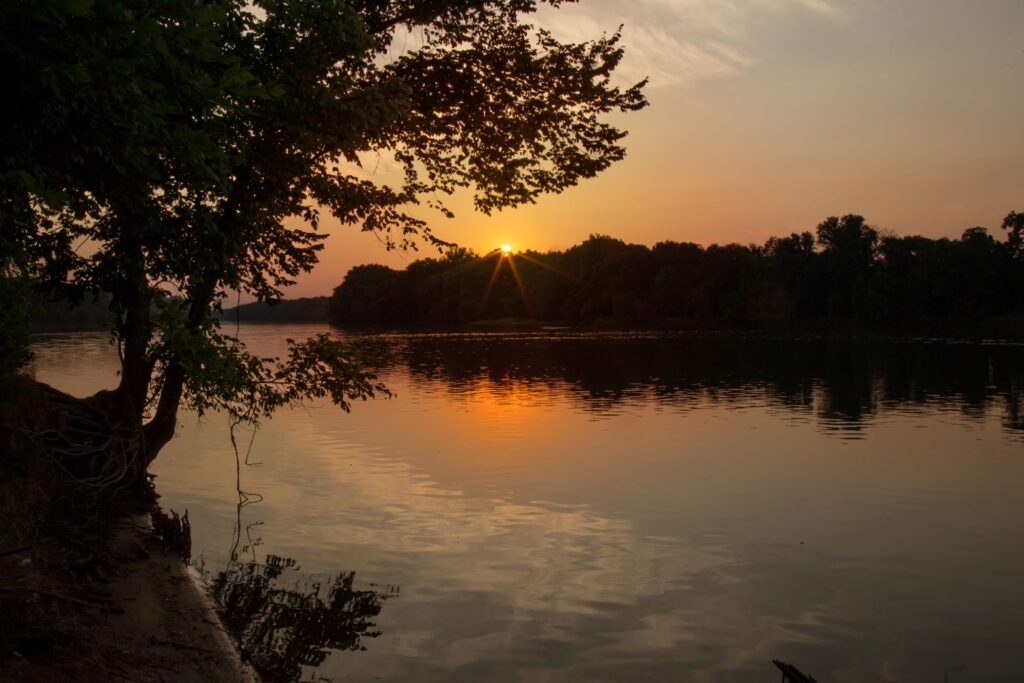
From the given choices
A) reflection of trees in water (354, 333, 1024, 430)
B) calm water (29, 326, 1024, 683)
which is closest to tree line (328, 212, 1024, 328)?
reflection of trees in water (354, 333, 1024, 430)

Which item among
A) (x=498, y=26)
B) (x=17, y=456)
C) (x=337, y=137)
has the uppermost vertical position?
(x=498, y=26)

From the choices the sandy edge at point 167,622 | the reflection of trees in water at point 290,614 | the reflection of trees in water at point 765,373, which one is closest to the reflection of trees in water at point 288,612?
the reflection of trees in water at point 290,614

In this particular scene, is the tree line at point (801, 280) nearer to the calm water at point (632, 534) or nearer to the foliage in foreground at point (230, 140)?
the calm water at point (632, 534)

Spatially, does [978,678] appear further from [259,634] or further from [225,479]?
[225,479]

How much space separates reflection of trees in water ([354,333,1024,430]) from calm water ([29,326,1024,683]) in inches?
65.0

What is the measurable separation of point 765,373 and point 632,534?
139ft

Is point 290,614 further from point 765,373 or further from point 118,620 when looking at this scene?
point 765,373

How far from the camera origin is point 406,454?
91.4ft

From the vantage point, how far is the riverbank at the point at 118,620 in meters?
9.15

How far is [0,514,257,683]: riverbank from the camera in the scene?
9.15m

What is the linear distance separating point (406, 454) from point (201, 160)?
1962 centimetres

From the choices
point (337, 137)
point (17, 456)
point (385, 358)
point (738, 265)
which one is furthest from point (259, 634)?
point (738, 265)

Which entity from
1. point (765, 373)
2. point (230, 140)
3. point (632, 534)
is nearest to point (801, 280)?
point (765, 373)

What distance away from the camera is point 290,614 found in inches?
523
